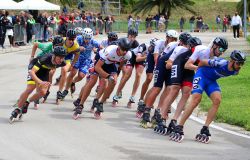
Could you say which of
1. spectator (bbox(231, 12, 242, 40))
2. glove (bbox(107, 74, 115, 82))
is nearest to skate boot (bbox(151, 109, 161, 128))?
glove (bbox(107, 74, 115, 82))

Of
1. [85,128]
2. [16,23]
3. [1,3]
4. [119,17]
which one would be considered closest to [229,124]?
[85,128]

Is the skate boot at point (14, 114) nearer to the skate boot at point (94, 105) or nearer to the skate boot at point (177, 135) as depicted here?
the skate boot at point (94, 105)

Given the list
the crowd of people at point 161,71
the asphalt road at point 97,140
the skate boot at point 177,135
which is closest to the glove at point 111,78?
the crowd of people at point 161,71

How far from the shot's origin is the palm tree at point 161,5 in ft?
251

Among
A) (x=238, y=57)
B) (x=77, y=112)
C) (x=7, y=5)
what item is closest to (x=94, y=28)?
(x=7, y=5)

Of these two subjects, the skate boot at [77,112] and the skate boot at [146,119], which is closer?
the skate boot at [146,119]

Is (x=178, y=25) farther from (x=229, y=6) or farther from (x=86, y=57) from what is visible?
(x=86, y=57)

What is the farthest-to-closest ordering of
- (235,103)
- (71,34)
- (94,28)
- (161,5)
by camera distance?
(161,5), (94,28), (235,103), (71,34)

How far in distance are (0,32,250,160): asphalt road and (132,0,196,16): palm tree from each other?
200 ft

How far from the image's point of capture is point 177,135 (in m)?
12.1

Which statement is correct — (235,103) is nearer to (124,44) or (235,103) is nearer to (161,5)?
(124,44)

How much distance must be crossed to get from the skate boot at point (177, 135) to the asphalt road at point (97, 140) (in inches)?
4.8

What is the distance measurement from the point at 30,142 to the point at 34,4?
1302 inches

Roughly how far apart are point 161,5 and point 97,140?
6561cm
